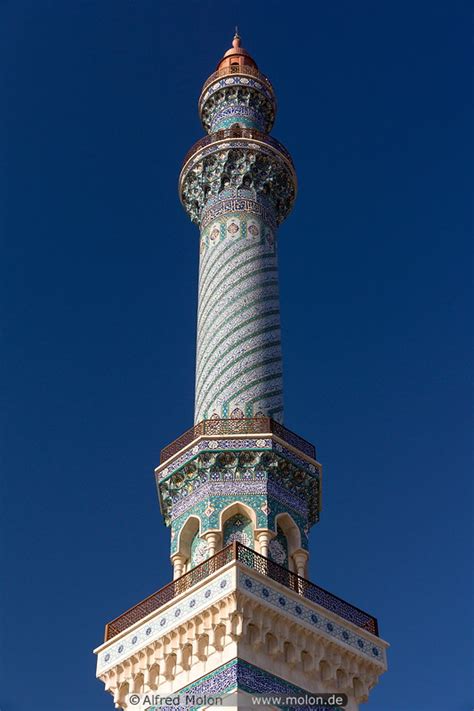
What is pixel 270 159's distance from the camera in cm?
1712

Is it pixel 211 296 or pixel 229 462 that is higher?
pixel 211 296

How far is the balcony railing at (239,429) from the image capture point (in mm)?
14266

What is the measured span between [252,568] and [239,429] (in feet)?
7.09

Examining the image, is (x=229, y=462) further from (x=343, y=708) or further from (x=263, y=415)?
(x=343, y=708)

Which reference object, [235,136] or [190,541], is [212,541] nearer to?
[190,541]

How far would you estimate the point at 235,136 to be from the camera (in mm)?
17312

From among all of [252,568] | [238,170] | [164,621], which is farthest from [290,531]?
[238,170]

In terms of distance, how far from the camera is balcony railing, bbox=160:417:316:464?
14.3 m

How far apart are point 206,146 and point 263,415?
14.9 ft

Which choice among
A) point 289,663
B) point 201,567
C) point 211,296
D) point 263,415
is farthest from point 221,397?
point 289,663

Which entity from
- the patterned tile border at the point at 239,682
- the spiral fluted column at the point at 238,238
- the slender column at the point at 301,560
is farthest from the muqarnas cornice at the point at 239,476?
the patterned tile border at the point at 239,682

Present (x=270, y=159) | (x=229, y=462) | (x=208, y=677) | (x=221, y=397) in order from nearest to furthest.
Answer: (x=208, y=677) → (x=229, y=462) → (x=221, y=397) → (x=270, y=159)

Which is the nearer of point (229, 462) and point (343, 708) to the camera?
point (343, 708)

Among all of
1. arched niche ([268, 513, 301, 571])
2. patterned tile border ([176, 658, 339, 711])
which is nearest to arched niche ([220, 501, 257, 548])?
arched niche ([268, 513, 301, 571])
